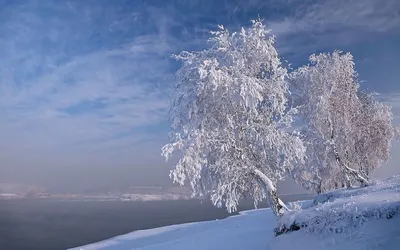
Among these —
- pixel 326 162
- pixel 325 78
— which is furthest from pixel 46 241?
pixel 325 78

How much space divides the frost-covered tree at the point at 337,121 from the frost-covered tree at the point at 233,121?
33.7 feet

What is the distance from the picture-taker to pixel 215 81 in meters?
17.3

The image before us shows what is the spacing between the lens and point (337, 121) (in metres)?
31.1

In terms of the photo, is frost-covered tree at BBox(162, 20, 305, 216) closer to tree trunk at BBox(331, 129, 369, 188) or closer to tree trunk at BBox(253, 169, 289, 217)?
tree trunk at BBox(253, 169, 289, 217)

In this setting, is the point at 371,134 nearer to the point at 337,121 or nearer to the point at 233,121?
the point at 337,121

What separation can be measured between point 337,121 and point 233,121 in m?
15.9

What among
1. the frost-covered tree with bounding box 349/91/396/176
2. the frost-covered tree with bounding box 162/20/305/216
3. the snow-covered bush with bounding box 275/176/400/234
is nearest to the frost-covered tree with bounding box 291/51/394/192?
the frost-covered tree with bounding box 349/91/396/176

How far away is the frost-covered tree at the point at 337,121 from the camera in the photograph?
1194 inches

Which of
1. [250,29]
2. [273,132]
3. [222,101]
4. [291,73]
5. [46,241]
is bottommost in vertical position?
[46,241]

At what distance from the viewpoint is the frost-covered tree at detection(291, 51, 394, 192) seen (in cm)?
3033

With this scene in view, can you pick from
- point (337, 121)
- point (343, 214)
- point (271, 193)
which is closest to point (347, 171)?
point (337, 121)

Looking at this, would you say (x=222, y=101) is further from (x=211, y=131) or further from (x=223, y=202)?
(x=223, y=202)

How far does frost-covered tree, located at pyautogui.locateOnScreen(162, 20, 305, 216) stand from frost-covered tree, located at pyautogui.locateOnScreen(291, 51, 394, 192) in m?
10.3

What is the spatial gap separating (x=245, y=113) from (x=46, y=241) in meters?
44.1
